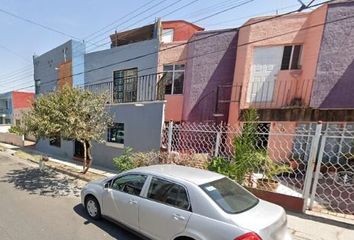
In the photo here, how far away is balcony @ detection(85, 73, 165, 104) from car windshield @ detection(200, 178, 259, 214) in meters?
6.46

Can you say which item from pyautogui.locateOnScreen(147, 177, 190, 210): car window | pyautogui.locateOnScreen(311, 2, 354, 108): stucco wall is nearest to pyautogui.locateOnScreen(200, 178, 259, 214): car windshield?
pyautogui.locateOnScreen(147, 177, 190, 210): car window

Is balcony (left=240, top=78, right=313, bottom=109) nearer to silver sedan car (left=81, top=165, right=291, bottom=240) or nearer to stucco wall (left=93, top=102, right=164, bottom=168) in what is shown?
stucco wall (left=93, top=102, right=164, bottom=168)

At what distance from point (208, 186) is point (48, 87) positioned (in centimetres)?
1955

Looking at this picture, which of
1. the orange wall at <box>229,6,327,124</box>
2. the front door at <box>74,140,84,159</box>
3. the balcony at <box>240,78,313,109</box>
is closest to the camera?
the orange wall at <box>229,6,327,124</box>

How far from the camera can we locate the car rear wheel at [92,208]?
517 cm

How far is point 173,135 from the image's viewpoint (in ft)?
27.8

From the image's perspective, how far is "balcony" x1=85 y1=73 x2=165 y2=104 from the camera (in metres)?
10.6

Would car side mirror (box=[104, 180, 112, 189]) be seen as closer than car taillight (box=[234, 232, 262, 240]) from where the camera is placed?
No

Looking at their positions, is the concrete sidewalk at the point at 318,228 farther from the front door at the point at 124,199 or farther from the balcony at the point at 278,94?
the balcony at the point at 278,94

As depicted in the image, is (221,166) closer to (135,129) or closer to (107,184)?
(107,184)

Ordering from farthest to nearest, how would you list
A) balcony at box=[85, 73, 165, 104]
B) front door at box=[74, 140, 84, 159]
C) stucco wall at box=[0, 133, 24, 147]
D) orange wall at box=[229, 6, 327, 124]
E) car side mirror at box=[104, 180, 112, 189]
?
1. stucco wall at box=[0, 133, 24, 147]
2. front door at box=[74, 140, 84, 159]
3. balcony at box=[85, 73, 165, 104]
4. orange wall at box=[229, 6, 327, 124]
5. car side mirror at box=[104, 180, 112, 189]

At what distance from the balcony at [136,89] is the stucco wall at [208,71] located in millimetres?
1683

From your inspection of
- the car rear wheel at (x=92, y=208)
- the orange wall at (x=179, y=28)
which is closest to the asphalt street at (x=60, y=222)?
the car rear wheel at (x=92, y=208)

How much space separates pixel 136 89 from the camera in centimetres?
1238
